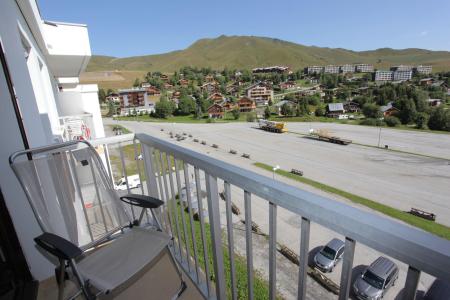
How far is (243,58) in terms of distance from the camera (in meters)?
106

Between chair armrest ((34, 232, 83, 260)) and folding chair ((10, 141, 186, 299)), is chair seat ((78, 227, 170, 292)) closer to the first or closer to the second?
folding chair ((10, 141, 186, 299))

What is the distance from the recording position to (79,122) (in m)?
5.54

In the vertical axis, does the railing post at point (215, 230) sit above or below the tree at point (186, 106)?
above

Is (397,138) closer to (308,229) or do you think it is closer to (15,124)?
(308,229)

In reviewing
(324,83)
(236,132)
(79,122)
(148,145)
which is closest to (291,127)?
(236,132)

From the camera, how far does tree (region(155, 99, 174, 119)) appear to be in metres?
33.3

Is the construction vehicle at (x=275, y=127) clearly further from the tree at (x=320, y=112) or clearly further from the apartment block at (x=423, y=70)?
the apartment block at (x=423, y=70)

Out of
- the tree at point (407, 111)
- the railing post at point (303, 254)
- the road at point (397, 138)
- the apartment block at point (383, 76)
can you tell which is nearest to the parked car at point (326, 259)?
the railing post at point (303, 254)

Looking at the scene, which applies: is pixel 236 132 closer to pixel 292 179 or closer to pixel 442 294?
pixel 292 179

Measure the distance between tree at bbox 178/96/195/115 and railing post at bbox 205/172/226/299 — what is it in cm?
3512

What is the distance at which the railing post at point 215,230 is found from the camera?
1.12 metres

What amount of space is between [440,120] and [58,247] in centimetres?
3114

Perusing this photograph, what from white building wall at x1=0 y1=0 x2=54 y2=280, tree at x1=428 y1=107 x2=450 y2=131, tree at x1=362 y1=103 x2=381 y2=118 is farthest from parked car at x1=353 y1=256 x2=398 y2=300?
tree at x1=362 y1=103 x2=381 y2=118

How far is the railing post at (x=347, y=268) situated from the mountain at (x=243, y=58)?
312 feet
